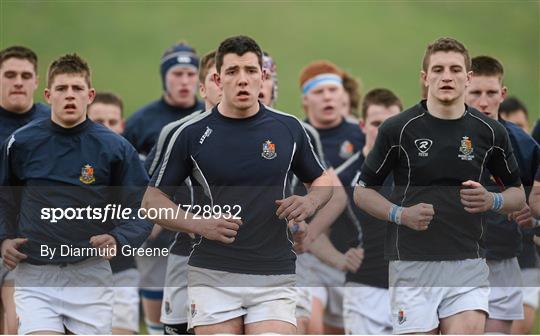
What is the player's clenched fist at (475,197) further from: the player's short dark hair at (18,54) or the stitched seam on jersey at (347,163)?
the player's short dark hair at (18,54)

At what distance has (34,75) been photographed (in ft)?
27.2

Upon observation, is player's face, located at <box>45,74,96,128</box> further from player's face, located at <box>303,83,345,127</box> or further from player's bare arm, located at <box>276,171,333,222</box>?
player's face, located at <box>303,83,345,127</box>

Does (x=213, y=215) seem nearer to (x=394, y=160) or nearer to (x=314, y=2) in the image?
(x=394, y=160)

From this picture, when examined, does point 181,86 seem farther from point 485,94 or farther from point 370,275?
point 485,94

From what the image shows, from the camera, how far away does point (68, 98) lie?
7633 millimetres

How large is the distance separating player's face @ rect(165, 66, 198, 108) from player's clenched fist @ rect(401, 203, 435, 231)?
2.98 metres

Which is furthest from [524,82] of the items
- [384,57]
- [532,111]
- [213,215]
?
[213,215]

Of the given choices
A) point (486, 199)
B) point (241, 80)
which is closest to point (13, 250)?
point (241, 80)

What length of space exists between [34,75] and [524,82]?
4.22 m

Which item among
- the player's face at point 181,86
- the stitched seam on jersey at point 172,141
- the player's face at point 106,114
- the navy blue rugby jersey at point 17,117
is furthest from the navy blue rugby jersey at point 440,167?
the player's face at point 106,114

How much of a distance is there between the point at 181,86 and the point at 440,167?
122 inches

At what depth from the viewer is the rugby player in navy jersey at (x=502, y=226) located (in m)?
8.00

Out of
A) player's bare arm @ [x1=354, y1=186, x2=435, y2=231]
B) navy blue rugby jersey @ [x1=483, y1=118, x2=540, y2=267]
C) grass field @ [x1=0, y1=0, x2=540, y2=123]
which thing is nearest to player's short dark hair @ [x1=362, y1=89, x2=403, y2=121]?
grass field @ [x1=0, y1=0, x2=540, y2=123]

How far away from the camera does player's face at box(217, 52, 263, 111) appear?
7227mm
